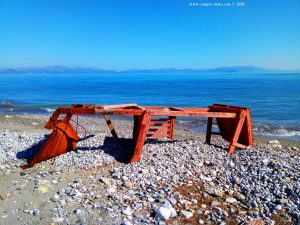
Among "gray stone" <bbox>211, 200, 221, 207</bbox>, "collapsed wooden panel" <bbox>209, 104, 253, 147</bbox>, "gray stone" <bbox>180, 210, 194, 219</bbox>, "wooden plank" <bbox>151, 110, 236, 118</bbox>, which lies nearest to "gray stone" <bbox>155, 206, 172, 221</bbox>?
"gray stone" <bbox>180, 210, 194, 219</bbox>

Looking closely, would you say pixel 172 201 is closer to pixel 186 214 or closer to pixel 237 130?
pixel 186 214

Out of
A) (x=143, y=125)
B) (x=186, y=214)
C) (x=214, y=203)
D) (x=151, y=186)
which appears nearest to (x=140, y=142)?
(x=143, y=125)

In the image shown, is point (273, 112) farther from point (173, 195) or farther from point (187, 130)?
point (173, 195)

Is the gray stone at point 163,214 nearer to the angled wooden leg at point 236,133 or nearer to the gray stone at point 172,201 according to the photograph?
the gray stone at point 172,201

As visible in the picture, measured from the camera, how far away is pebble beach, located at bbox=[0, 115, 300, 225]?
22.2 feet

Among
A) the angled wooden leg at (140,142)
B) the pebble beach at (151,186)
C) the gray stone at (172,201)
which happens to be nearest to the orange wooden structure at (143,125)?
the angled wooden leg at (140,142)

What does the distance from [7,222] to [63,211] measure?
3.50 feet

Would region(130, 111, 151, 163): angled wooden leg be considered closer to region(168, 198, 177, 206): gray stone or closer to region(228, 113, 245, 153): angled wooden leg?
region(168, 198, 177, 206): gray stone

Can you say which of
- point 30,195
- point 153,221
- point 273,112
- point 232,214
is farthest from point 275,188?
point 273,112

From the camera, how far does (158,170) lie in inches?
351

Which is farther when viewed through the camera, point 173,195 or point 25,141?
point 25,141

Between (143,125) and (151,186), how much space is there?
2172 millimetres

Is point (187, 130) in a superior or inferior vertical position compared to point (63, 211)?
inferior

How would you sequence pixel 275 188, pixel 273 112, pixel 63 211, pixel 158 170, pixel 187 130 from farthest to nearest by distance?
1. pixel 273 112
2. pixel 187 130
3. pixel 158 170
4. pixel 275 188
5. pixel 63 211
